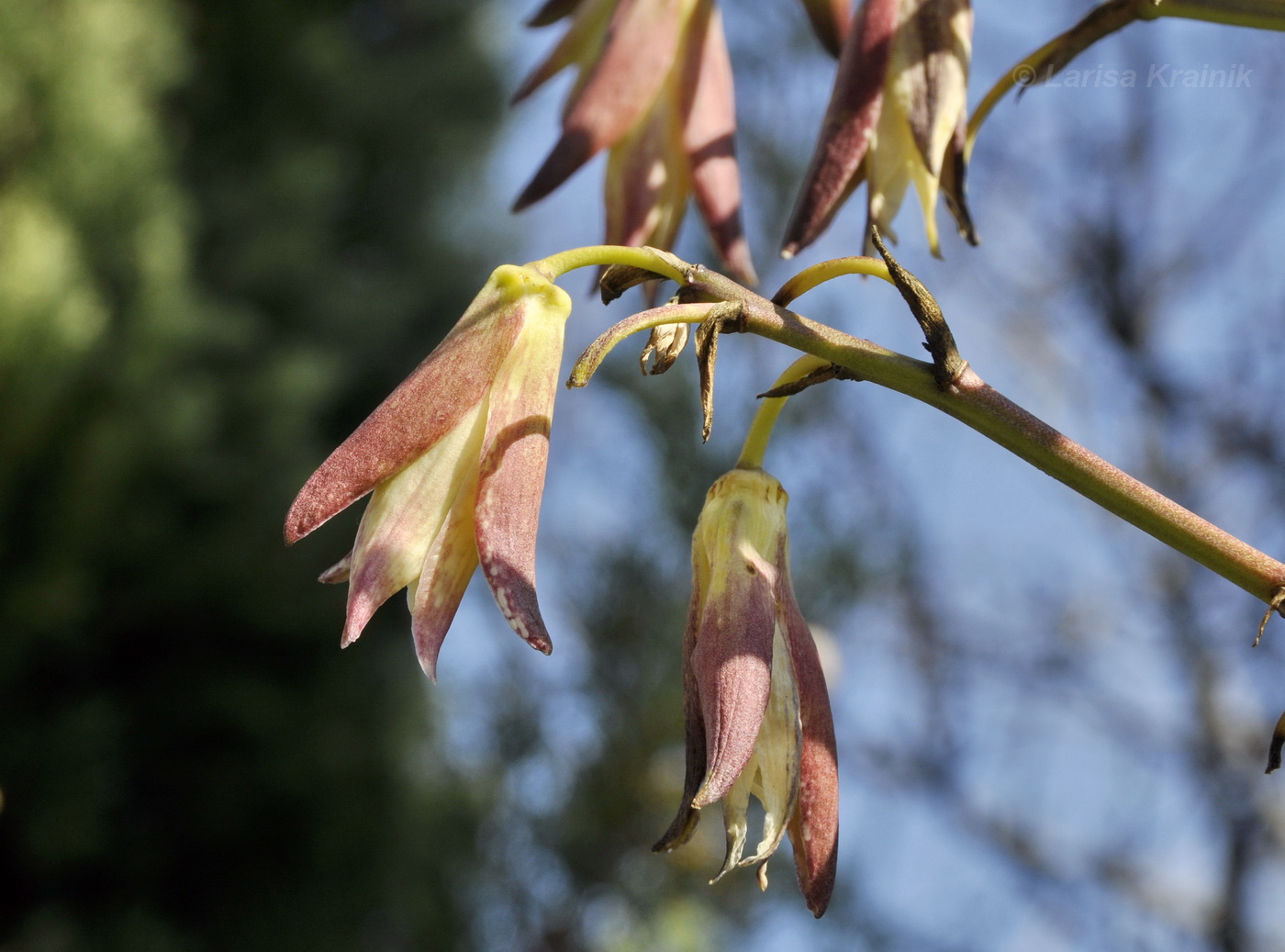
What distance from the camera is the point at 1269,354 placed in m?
3.28

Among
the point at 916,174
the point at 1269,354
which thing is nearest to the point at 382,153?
the point at 1269,354

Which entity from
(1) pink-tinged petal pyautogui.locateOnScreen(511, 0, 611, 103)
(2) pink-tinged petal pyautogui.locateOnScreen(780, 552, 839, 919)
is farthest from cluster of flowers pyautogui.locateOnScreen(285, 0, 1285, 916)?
(1) pink-tinged petal pyautogui.locateOnScreen(511, 0, 611, 103)

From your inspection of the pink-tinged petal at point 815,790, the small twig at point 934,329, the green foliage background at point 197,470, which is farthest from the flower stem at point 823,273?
the green foliage background at point 197,470

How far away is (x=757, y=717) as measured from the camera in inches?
16.2

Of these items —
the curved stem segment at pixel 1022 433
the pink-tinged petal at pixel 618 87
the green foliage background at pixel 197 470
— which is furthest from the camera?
the green foliage background at pixel 197 470

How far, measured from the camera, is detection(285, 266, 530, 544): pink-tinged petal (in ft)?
1.37

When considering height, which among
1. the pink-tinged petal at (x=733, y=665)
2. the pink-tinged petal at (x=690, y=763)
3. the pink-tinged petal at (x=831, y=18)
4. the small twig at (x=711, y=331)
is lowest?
the pink-tinged petal at (x=690, y=763)

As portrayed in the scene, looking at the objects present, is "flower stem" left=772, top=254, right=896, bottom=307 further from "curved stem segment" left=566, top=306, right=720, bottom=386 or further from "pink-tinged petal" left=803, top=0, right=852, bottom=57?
"pink-tinged petal" left=803, top=0, right=852, bottom=57

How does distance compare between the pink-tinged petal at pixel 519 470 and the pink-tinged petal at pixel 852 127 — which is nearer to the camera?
the pink-tinged petal at pixel 519 470

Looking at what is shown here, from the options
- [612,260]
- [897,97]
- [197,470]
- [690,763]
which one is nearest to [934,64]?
[897,97]

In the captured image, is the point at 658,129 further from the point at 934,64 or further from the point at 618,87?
the point at 934,64

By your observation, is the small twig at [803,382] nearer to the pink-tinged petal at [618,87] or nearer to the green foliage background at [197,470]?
the pink-tinged petal at [618,87]

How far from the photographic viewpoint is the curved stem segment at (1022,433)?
38 cm

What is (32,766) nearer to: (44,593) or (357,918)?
(44,593)
